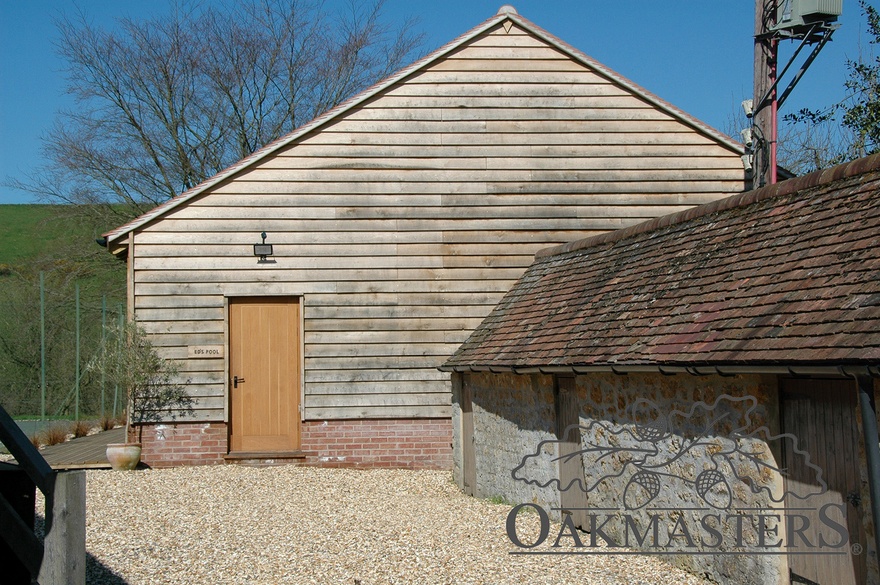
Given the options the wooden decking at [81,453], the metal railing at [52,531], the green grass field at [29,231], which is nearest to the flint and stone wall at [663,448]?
the metal railing at [52,531]

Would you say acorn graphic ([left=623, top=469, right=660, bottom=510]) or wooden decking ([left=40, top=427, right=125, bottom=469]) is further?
wooden decking ([left=40, top=427, right=125, bottom=469])

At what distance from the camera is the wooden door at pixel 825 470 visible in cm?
521

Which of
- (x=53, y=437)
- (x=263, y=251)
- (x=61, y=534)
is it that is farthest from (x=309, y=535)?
(x=53, y=437)

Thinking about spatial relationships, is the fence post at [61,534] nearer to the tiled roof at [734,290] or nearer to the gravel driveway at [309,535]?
the gravel driveway at [309,535]

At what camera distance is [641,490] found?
7.21m

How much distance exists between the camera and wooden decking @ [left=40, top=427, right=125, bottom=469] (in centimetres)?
1240

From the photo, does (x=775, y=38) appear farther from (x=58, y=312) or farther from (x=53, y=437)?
(x=58, y=312)

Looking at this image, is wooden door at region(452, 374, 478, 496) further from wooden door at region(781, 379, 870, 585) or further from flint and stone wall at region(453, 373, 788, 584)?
wooden door at region(781, 379, 870, 585)

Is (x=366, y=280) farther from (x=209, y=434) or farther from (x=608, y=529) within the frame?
(x=608, y=529)

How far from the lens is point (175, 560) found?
288 inches

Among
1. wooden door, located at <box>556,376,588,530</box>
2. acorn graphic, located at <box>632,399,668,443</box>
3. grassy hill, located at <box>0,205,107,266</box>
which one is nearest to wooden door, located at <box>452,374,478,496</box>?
wooden door, located at <box>556,376,588,530</box>

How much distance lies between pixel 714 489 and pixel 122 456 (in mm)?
8753

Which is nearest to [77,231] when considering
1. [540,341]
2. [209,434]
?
[209,434]

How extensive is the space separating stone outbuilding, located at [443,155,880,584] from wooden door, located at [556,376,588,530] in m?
0.02
